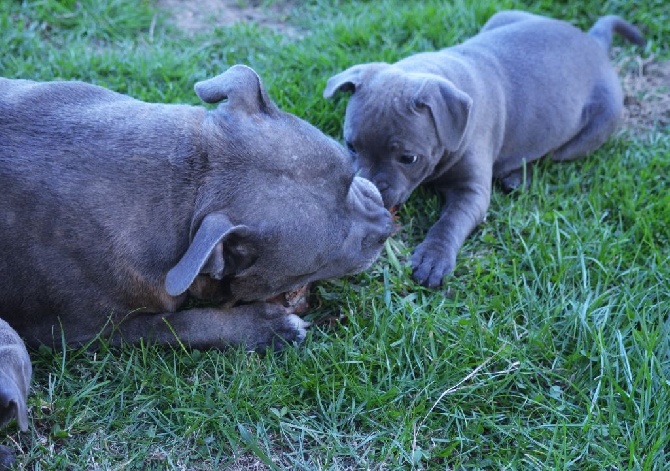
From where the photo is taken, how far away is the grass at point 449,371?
13.6 feet

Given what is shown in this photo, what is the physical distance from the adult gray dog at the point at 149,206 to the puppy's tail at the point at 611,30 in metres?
3.59

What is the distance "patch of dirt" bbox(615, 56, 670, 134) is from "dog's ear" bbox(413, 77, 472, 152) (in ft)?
6.37

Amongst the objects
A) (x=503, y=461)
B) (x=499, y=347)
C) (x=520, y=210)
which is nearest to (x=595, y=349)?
(x=499, y=347)

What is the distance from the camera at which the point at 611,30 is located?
7.12m

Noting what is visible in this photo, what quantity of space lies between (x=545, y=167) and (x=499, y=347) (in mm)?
2107

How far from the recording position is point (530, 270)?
5348 millimetres

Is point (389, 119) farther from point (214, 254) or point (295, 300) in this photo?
point (214, 254)

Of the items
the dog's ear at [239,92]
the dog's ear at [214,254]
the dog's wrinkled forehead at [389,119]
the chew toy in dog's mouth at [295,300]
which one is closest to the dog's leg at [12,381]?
the dog's ear at [214,254]

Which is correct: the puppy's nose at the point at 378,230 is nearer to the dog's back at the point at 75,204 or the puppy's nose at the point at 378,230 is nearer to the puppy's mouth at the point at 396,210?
the puppy's mouth at the point at 396,210

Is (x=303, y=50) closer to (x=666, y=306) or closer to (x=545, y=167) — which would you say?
(x=545, y=167)

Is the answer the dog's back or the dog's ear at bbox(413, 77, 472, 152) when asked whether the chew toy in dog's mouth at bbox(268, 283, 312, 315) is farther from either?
the dog's ear at bbox(413, 77, 472, 152)

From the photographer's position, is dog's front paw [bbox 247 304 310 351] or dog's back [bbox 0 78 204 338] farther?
dog's front paw [bbox 247 304 310 351]

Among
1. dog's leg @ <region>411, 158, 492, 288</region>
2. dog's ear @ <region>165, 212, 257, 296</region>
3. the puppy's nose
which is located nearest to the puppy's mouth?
dog's leg @ <region>411, 158, 492, 288</region>

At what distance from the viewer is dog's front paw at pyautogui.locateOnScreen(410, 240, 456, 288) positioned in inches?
201
